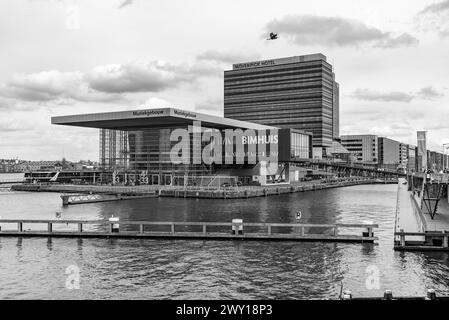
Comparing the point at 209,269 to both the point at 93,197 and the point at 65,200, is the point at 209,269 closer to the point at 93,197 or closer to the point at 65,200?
the point at 65,200

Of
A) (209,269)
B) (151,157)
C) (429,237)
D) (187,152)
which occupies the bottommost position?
(209,269)

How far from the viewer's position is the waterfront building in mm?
122250

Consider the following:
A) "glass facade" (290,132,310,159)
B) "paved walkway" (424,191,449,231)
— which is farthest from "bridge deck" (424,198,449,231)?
"glass facade" (290,132,310,159)

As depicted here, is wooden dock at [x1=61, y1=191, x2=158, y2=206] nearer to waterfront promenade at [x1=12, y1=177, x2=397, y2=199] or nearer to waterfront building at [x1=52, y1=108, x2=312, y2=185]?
waterfront promenade at [x1=12, y1=177, x2=397, y2=199]

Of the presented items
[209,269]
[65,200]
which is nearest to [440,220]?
[209,269]

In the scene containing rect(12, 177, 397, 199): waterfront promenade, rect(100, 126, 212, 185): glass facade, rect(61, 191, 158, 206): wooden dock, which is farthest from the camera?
rect(100, 126, 212, 185): glass facade

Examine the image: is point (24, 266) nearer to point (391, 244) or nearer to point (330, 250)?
point (330, 250)

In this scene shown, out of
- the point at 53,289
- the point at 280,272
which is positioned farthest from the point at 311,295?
the point at 53,289

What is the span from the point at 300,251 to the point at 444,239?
1136 cm

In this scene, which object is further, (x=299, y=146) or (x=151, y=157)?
(x=299, y=146)

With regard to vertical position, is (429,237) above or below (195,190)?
below

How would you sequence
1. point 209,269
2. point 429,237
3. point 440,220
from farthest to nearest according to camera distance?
point 440,220, point 429,237, point 209,269

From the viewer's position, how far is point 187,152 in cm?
12475

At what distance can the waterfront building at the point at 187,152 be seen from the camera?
122250mm
